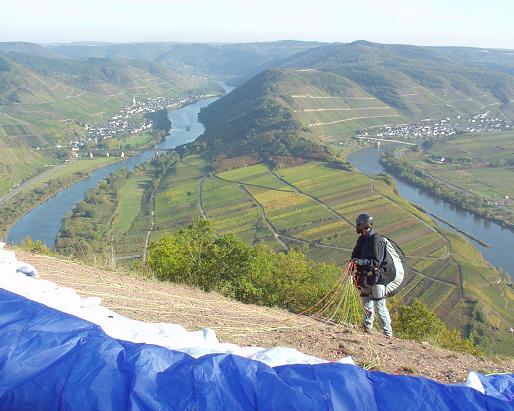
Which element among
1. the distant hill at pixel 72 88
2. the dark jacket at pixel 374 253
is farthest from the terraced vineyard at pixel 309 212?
the distant hill at pixel 72 88

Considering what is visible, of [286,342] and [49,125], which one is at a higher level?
[286,342]

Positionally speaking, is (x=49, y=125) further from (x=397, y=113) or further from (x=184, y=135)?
(x=397, y=113)

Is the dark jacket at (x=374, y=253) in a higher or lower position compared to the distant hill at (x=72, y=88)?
higher

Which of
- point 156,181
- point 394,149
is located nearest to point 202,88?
point 394,149

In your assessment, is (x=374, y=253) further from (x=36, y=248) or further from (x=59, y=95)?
(x=59, y=95)

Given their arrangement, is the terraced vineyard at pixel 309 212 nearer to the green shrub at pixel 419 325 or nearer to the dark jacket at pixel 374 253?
the green shrub at pixel 419 325

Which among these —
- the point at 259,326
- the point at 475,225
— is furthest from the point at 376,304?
the point at 475,225
